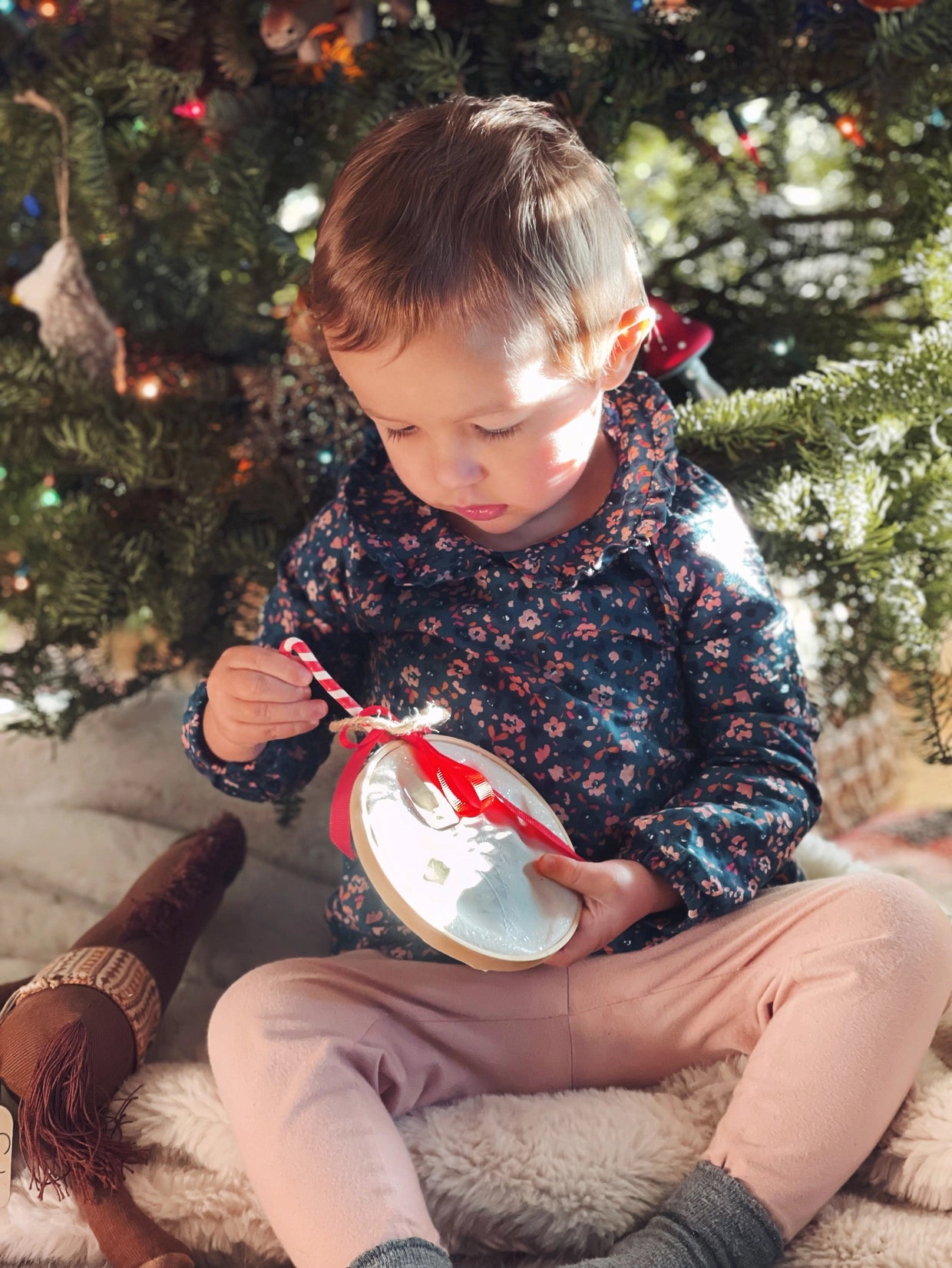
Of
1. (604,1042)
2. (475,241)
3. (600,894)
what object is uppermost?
(475,241)

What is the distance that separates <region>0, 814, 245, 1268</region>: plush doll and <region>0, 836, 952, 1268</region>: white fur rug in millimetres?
25

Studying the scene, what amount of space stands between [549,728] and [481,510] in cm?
18

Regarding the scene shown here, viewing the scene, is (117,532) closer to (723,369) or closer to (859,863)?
(723,369)

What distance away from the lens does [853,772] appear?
4.85ft

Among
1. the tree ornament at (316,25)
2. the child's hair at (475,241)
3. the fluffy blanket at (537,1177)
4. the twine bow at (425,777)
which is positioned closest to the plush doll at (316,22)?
the tree ornament at (316,25)

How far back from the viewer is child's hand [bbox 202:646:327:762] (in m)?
0.83

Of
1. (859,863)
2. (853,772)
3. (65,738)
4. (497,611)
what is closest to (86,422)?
(65,738)

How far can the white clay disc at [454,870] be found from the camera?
0.72 meters

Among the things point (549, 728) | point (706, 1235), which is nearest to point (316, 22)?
point (549, 728)

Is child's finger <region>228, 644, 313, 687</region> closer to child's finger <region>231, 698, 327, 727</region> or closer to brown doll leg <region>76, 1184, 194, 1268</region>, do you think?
child's finger <region>231, 698, 327, 727</region>

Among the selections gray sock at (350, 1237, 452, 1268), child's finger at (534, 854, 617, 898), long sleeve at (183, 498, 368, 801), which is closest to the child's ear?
long sleeve at (183, 498, 368, 801)

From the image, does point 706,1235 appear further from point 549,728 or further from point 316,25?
point 316,25

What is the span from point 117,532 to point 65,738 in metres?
0.22

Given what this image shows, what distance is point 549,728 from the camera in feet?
2.94
